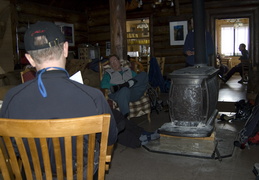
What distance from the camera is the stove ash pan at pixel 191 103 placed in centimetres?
337

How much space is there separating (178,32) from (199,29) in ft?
17.6

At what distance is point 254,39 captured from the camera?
8.46m

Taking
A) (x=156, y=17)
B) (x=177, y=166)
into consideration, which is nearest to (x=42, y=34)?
(x=177, y=166)

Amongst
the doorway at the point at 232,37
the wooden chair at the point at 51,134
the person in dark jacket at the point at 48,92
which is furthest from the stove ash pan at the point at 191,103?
the doorway at the point at 232,37

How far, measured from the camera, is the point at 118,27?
563cm

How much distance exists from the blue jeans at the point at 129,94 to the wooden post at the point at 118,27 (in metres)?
0.95

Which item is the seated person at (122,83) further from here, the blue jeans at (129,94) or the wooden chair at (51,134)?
the wooden chair at (51,134)

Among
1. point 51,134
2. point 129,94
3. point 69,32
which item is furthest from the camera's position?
point 69,32

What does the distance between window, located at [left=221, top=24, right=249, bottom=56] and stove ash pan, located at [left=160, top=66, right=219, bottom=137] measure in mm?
12997

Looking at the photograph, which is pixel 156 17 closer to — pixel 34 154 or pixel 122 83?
pixel 122 83

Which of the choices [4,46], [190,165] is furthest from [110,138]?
[4,46]

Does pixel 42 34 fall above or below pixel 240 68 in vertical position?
above

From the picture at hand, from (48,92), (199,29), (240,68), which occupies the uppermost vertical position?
(199,29)

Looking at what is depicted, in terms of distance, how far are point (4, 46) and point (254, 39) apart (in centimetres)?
689
